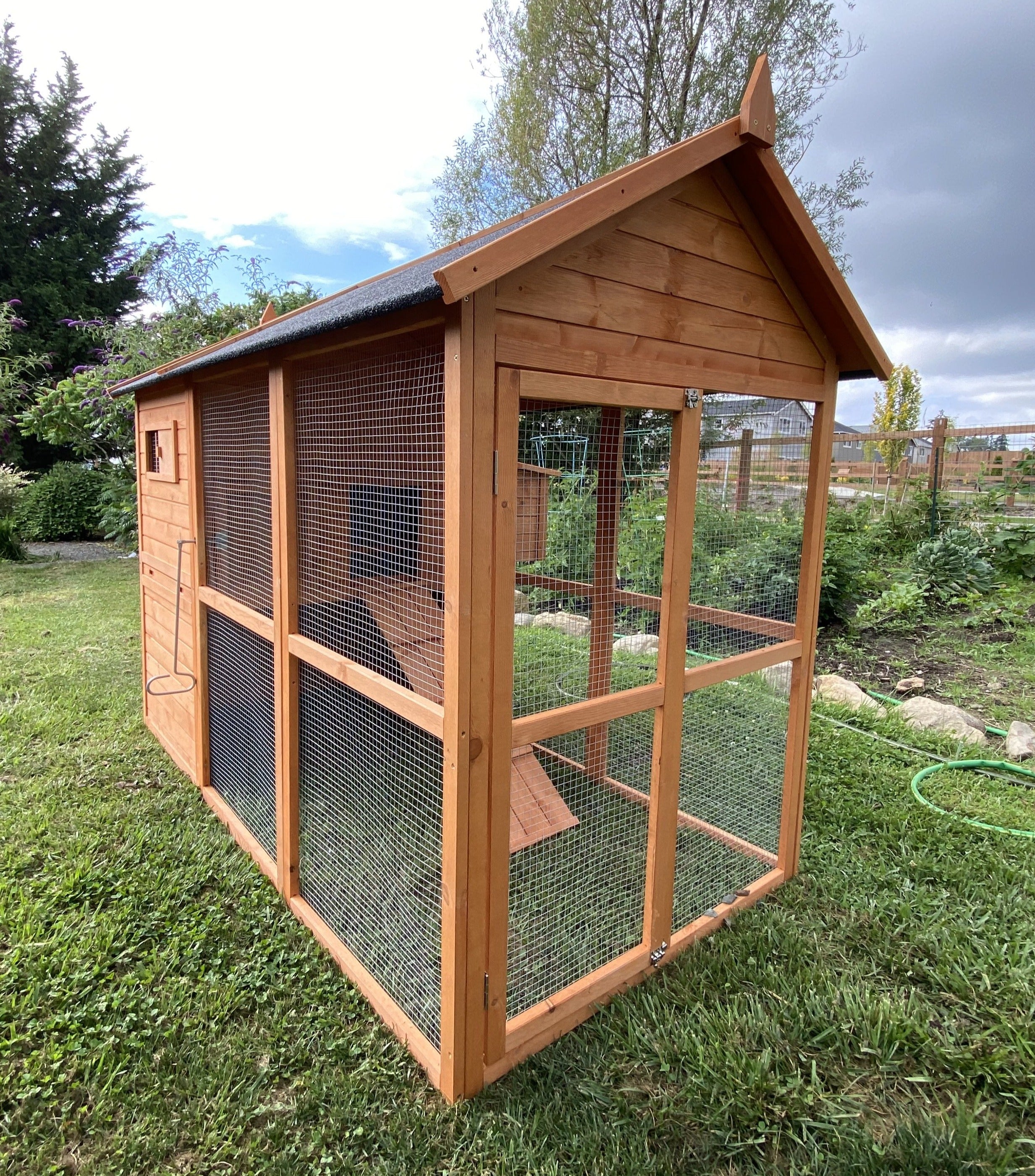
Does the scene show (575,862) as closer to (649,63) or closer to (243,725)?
(243,725)

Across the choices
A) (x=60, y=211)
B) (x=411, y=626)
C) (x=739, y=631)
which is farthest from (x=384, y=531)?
(x=60, y=211)

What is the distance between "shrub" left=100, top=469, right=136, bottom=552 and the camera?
32.2 feet

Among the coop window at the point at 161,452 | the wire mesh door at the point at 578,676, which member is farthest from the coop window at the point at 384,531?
the coop window at the point at 161,452

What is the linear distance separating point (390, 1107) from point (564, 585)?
7.30ft

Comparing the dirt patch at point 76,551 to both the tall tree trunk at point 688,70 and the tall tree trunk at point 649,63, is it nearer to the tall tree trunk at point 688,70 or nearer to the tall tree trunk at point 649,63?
the tall tree trunk at point 649,63

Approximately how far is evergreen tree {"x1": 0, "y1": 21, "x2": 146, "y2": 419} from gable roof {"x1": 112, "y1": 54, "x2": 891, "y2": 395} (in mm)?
17292

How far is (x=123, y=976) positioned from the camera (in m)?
2.20

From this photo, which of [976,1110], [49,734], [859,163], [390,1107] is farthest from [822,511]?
[859,163]

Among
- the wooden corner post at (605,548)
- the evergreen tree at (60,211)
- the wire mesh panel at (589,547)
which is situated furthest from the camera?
the evergreen tree at (60,211)

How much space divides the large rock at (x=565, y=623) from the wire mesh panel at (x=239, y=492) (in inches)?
57.0

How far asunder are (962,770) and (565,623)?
7.41 ft

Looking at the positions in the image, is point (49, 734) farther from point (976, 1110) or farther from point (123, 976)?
point (976, 1110)

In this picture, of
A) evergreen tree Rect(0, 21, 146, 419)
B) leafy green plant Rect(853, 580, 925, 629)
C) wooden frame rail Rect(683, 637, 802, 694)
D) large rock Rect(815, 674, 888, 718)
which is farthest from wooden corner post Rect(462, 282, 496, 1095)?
evergreen tree Rect(0, 21, 146, 419)

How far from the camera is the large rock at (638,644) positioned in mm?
3385
